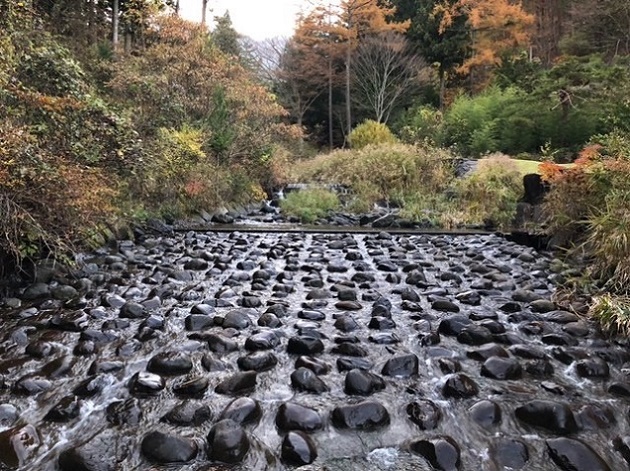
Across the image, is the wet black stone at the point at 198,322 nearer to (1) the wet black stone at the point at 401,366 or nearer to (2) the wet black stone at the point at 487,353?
(1) the wet black stone at the point at 401,366

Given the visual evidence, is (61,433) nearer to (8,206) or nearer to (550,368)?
(8,206)

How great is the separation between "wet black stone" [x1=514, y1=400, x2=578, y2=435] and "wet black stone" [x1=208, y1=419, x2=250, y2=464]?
4.64 feet

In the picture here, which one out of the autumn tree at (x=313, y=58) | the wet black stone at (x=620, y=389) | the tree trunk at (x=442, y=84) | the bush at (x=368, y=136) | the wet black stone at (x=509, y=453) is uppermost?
the autumn tree at (x=313, y=58)

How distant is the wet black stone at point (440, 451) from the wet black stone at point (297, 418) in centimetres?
48

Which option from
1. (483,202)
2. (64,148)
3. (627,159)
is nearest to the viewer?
(64,148)

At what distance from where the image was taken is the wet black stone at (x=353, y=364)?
9.79 ft

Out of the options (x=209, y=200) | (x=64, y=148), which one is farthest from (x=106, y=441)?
(x=209, y=200)

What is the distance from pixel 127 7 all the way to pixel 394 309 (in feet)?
46.7

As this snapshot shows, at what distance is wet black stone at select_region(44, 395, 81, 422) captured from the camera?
2.39 meters

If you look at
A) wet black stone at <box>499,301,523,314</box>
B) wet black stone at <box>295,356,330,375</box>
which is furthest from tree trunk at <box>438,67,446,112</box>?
wet black stone at <box>295,356,330,375</box>

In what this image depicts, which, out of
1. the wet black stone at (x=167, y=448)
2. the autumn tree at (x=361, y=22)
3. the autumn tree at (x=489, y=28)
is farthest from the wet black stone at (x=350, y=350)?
the autumn tree at (x=489, y=28)

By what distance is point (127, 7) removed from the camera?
568 inches

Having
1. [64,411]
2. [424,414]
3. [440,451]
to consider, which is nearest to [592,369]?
[424,414]

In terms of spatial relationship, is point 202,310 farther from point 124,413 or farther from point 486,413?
point 486,413
